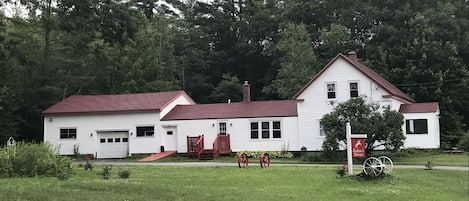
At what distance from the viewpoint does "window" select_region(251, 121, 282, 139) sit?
37.1 metres

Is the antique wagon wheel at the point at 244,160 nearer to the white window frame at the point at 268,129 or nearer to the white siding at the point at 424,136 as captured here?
the white window frame at the point at 268,129

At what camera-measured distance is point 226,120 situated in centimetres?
3772

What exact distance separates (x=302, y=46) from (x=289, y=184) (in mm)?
37571

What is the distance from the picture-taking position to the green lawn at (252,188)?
12195 mm

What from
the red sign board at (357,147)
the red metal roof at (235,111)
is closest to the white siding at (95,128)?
the red metal roof at (235,111)

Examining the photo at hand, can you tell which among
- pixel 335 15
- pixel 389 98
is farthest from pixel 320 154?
pixel 335 15

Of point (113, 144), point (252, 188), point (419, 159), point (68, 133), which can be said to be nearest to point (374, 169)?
point (252, 188)

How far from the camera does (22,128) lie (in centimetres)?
4416

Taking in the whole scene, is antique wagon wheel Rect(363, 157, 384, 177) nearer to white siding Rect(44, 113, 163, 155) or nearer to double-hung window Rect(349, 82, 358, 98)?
double-hung window Rect(349, 82, 358, 98)

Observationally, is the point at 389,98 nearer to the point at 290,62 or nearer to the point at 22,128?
the point at 290,62

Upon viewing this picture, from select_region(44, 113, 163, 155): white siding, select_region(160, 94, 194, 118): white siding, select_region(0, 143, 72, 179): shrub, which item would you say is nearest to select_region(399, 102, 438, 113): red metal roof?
select_region(160, 94, 194, 118): white siding

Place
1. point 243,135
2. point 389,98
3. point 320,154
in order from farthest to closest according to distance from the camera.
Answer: point 243,135, point 389,98, point 320,154

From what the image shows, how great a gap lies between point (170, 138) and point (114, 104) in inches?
204

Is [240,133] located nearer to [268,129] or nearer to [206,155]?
[268,129]
